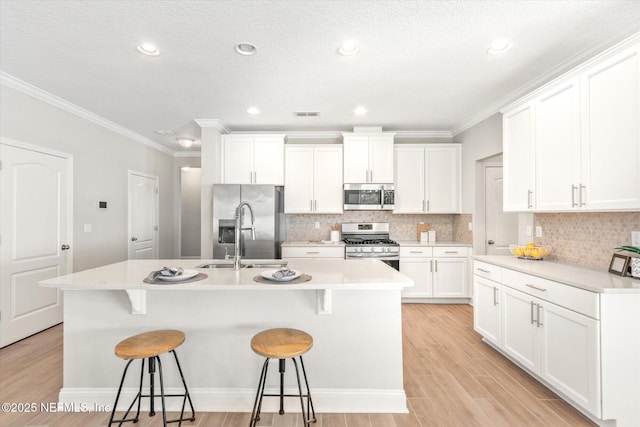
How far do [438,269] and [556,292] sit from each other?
2.27m

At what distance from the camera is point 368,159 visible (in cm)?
452

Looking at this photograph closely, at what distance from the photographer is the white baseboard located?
2016 millimetres

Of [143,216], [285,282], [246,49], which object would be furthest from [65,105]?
[285,282]

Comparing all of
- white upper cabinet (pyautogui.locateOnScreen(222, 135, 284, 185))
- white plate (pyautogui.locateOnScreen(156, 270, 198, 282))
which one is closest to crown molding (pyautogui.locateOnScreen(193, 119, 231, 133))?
white upper cabinet (pyautogui.locateOnScreen(222, 135, 284, 185))

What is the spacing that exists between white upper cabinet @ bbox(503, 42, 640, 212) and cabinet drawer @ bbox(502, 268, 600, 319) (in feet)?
1.91

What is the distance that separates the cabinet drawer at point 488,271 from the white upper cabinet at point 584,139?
23.3 inches

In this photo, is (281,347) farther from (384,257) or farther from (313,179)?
(313,179)

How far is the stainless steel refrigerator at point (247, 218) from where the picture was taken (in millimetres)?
4094

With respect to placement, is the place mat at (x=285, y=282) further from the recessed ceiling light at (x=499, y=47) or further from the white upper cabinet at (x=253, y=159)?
the white upper cabinet at (x=253, y=159)

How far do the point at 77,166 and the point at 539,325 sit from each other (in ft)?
16.7

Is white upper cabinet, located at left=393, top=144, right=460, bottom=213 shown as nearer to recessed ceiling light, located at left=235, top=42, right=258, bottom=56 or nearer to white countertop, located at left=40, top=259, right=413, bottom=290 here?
white countertop, located at left=40, top=259, right=413, bottom=290

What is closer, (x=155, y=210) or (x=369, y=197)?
(x=369, y=197)

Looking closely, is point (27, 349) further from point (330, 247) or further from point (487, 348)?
point (487, 348)

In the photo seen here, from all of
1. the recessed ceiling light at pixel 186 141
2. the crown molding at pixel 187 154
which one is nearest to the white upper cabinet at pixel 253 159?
the recessed ceiling light at pixel 186 141
